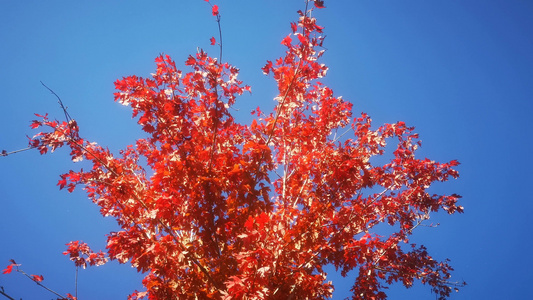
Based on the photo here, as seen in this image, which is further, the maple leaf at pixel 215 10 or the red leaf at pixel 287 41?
the red leaf at pixel 287 41

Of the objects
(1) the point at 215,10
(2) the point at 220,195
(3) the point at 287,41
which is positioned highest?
(3) the point at 287,41

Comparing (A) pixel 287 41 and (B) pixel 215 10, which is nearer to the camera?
(B) pixel 215 10

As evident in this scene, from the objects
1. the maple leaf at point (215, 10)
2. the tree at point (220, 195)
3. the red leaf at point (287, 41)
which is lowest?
the tree at point (220, 195)

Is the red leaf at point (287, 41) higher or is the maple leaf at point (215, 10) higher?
the red leaf at point (287, 41)

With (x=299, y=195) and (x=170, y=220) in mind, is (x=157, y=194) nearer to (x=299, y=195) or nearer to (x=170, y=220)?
(x=170, y=220)

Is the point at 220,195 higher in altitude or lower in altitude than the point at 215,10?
lower

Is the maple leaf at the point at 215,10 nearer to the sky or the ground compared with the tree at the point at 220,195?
nearer to the sky

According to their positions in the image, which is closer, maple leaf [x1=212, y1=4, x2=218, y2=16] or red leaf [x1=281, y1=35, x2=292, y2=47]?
maple leaf [x1=212, y1=4, x2=218, y2=16]

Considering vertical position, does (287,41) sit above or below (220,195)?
above

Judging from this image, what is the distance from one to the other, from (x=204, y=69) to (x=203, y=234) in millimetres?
2752

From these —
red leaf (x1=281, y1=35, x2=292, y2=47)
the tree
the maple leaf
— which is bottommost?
the tree

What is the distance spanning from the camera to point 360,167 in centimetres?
503

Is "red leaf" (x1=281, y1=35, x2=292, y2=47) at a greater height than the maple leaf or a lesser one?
greater

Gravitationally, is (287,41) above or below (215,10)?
above
